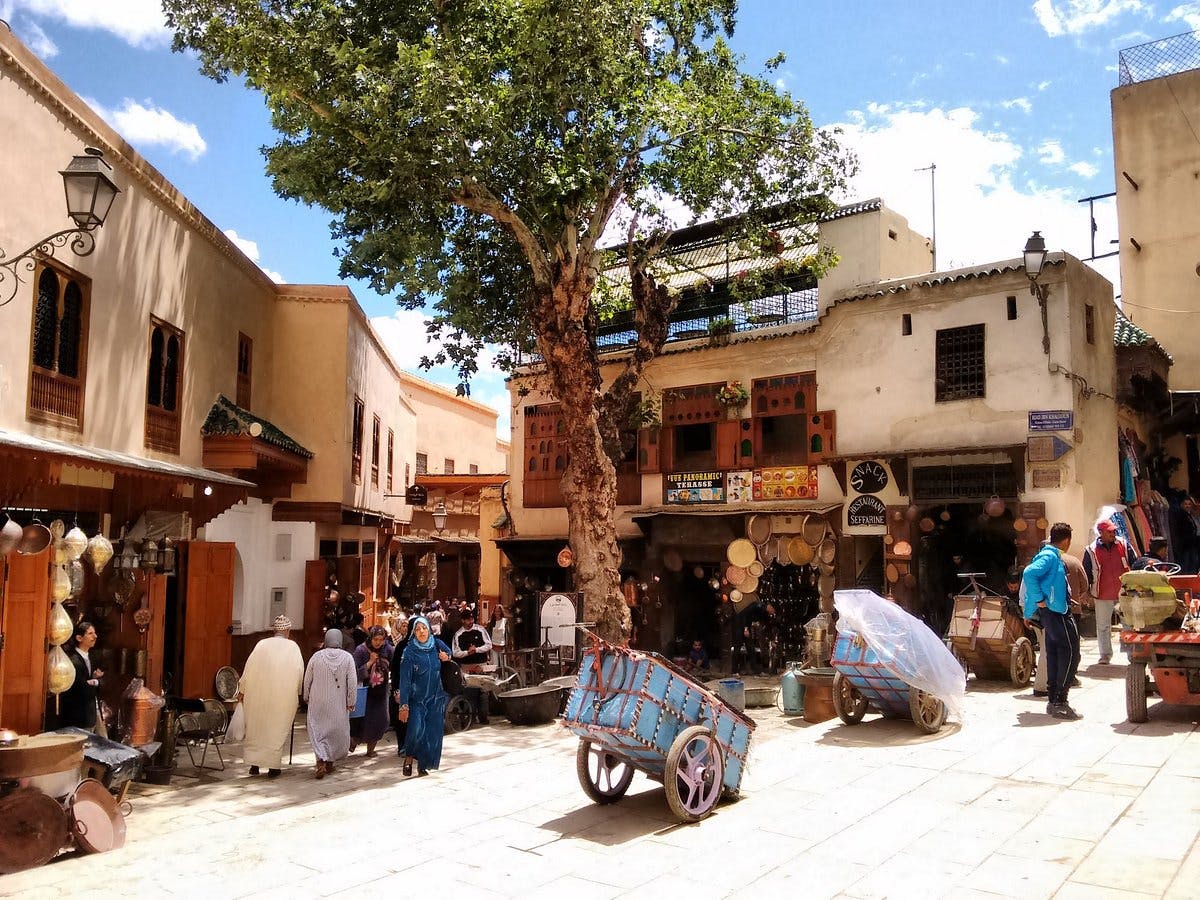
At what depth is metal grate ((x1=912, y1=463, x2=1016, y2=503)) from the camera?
15383mm

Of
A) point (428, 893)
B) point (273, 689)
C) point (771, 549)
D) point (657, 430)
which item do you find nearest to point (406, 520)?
point (657, 430)

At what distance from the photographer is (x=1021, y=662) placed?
1173 centimetres

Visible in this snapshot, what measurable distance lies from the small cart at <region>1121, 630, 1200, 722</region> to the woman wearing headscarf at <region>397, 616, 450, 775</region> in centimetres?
682

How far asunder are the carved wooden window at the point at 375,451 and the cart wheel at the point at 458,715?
9.12m

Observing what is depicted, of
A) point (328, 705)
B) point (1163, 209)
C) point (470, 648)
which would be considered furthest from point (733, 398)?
point (1163, 209)

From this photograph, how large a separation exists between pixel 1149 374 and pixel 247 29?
16400mm

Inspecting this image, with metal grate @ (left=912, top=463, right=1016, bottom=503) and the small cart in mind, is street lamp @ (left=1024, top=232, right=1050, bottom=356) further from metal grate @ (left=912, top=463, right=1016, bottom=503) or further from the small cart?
the small cart

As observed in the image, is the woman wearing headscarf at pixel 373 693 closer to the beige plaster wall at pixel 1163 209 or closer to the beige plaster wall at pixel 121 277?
the beige plaster wall at pixel 121 277

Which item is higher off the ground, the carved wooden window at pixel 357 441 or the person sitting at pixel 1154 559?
the carved wooden window at pixel 357 441

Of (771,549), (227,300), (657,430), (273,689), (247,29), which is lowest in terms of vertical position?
(273,689)

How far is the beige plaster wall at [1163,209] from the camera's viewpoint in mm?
21062

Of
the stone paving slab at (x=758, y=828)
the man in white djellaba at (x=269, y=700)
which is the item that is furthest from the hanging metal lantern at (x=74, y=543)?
the stone paving slab at (x=758, y=828)

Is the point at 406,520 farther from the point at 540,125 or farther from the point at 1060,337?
the point at 1060,337

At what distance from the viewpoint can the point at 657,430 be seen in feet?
65.9
